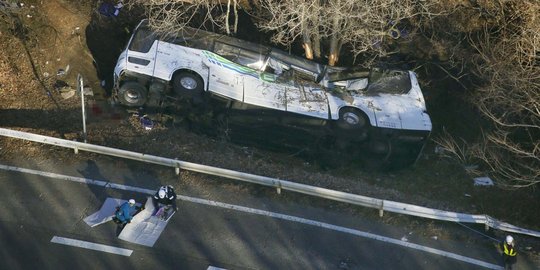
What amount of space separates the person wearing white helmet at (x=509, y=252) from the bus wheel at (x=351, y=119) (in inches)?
167

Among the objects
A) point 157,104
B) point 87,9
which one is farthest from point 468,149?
point 87,9

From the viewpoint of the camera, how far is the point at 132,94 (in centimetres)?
1292

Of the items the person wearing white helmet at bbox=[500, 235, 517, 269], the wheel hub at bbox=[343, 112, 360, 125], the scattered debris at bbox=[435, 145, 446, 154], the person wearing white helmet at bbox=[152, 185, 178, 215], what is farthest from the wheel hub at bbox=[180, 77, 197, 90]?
the person wearing white helmet at bbox=[500, 235, 517, 269]

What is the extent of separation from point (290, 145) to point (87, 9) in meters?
7.41

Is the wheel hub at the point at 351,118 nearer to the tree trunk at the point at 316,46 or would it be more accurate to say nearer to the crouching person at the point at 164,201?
the tree trunk at the point at 316,46

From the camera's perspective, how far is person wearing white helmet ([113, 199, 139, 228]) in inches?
378

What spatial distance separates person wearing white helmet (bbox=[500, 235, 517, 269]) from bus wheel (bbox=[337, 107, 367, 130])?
425 cm

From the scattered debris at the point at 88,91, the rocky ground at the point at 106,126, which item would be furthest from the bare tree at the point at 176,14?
the scattered debris at the point at 88,91

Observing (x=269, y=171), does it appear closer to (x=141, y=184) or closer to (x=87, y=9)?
(x=141, y=184)

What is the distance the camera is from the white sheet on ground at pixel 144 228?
9516 mm

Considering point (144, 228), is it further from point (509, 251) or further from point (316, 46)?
point (316, 46)

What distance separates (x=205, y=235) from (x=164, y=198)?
0.92m

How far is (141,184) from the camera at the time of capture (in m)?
10.7

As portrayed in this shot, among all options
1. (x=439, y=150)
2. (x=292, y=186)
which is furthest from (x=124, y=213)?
(x=439, y=150)
